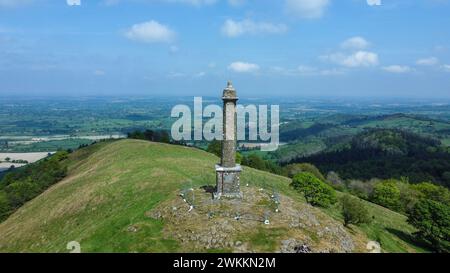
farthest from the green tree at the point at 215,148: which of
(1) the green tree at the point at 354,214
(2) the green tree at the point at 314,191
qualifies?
(1) the green tree at the point at 354,214

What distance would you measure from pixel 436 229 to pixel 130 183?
127 ft

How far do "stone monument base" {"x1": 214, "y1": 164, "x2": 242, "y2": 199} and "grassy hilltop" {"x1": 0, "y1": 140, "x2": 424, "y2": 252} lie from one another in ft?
15.4

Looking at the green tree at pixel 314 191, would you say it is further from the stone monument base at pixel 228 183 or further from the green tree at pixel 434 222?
the stone monument base at pixel 228 183

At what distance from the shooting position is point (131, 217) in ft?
105

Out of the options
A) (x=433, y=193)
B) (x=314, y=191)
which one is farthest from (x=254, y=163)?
(x=433, y=193)

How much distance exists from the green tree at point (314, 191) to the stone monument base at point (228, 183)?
2118 centimetres

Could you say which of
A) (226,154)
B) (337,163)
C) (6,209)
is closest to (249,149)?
(337,163)

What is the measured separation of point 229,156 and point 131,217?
1034 cm

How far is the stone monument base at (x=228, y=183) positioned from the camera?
33094 mm

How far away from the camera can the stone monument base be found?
33.1 meters

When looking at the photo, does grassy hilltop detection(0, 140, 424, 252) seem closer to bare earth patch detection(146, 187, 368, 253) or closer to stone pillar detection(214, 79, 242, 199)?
bare earth patch detection(146, 187, 368, 253)

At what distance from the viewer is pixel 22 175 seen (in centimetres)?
8881

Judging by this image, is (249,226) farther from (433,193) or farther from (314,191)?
(433,193)
